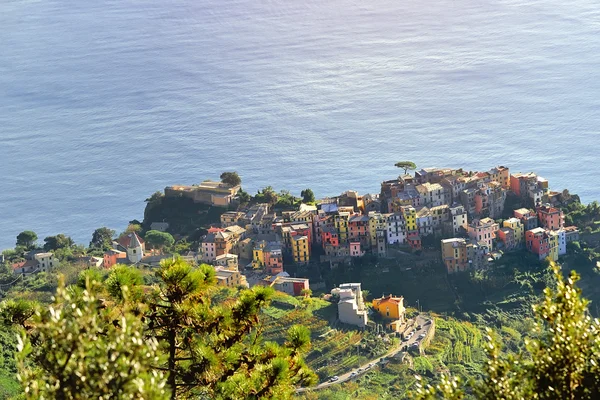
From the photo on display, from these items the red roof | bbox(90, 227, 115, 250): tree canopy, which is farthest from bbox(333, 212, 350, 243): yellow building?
the red roof

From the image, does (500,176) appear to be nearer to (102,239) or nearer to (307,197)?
(307,197)

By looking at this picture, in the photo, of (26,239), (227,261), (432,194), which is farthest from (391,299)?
(26,239)

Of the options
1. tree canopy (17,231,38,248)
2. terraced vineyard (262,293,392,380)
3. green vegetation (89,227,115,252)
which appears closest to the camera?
terraced vineyard (262,293,392,380)

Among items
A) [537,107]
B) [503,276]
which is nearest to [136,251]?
[503,276]

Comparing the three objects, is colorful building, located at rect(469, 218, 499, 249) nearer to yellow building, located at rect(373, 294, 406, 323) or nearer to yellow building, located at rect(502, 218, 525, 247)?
yellow building, located at rect(502, 218, 525, 247)

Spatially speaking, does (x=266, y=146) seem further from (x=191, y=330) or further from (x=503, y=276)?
(x=191, y=330)

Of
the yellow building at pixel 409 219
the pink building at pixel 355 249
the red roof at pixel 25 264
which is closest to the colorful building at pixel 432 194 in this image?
the yellow building at pixel 409 219

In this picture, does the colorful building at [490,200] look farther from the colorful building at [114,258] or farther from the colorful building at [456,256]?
the colorful building at [114,258]
